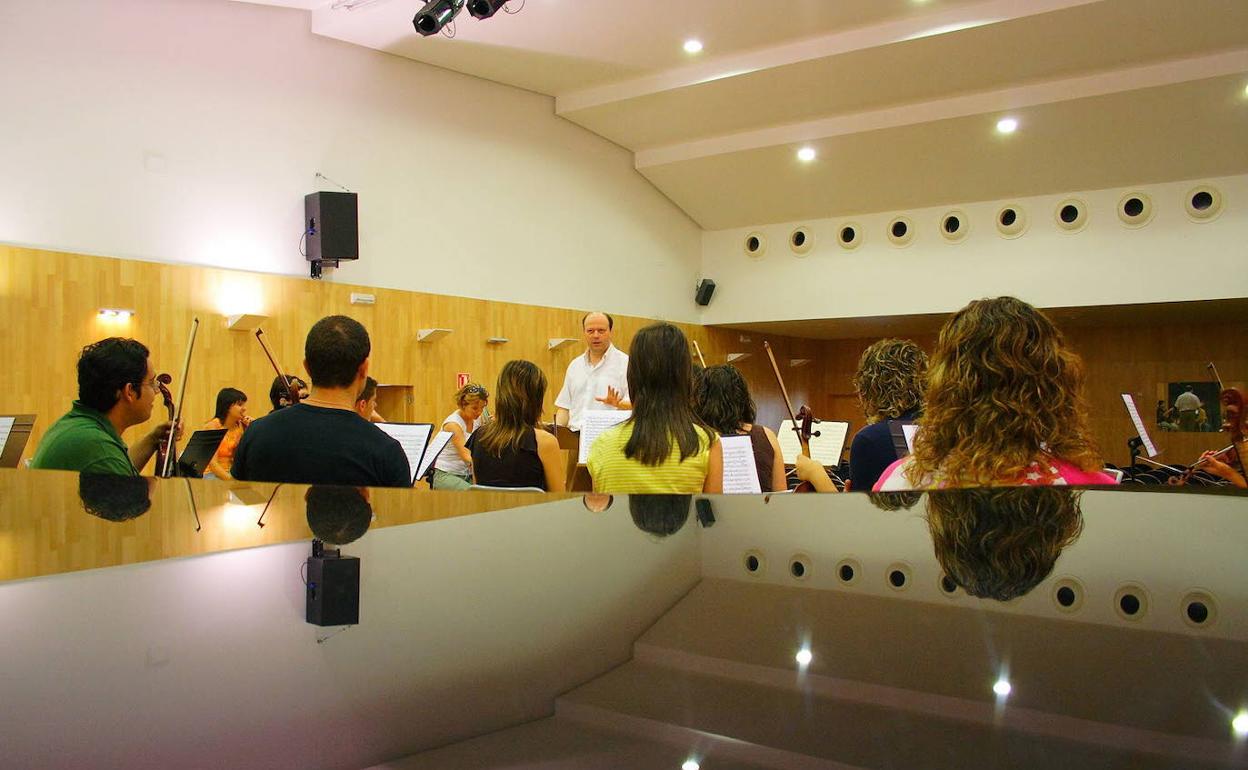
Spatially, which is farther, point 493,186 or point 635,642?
point 493,186

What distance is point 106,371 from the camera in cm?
277

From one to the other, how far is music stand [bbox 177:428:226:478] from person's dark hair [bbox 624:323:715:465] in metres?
2.59

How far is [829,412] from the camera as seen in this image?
1370cm

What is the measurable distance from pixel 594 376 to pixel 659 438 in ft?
15.0

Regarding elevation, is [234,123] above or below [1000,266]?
above

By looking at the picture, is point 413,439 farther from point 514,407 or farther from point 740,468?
point 740,468

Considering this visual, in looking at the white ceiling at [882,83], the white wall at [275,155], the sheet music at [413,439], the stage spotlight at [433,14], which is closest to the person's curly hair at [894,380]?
the sheet music at [413,439]

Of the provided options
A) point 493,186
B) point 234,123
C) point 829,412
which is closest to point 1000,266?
point 829,412

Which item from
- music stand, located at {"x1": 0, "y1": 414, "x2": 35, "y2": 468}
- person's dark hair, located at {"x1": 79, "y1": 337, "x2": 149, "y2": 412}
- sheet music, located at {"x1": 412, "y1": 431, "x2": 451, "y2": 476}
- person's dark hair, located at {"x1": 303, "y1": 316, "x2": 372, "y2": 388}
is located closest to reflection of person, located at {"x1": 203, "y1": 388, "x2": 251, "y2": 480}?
sheet music, located at {"x1": 412, "y1": 431, "x2": 451, "y2": 476}

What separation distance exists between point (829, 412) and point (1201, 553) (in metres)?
13.3

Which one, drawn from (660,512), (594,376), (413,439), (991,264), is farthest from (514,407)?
(991,264)

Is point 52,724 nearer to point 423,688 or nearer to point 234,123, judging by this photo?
point 423,688

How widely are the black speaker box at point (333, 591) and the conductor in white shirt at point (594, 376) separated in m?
6.02

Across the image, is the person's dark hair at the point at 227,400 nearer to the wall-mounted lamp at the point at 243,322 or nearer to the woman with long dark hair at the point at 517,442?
the wall-mounted lamp at the point at 243,322
